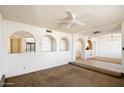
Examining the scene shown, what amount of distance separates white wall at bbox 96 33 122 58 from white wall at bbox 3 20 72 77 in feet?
21.2

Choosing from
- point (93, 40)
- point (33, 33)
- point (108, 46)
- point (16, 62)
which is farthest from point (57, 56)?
point (108, 46)

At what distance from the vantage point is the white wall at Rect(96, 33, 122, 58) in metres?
9.47

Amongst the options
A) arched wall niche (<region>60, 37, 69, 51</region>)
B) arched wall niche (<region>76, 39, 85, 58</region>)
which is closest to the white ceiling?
arched wall niche (<region>60, 37, 69, 51</region>)

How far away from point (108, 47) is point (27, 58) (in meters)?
9.32

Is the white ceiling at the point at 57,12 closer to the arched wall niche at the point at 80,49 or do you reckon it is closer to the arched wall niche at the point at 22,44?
the arched wall niche at the point at 22,44

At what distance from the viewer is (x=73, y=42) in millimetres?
7031

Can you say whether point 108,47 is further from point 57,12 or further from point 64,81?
point 57,12

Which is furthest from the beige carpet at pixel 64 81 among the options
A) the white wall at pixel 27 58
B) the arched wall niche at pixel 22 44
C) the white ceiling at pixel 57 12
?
the arched wall niche at pixel 22 44

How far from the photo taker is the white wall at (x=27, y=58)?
12.0ft

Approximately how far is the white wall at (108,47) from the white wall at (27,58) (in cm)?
646

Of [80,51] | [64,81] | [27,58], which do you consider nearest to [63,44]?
[80,51]

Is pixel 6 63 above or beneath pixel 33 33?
beneath
